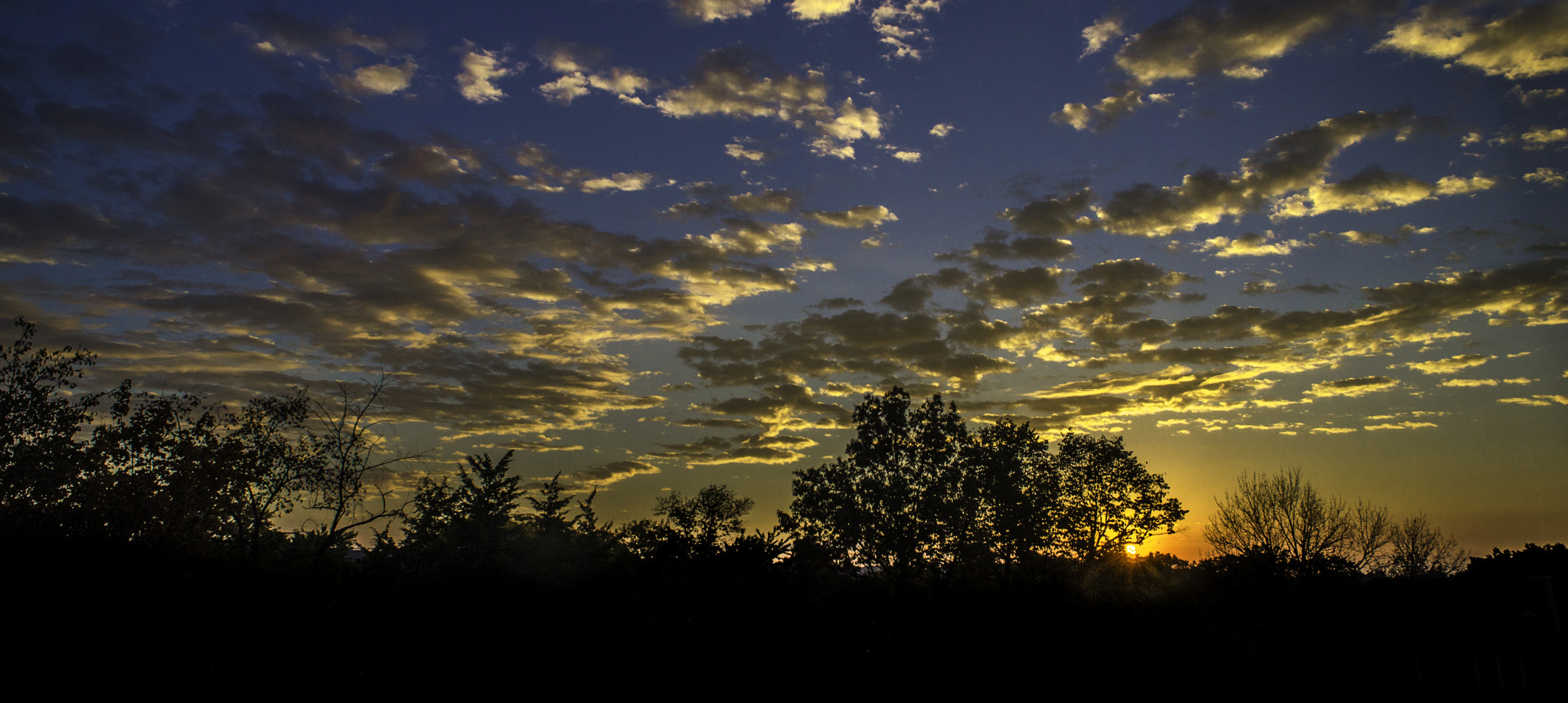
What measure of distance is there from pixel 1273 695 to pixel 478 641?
1791 centimetres

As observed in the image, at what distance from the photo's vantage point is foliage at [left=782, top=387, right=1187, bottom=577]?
162 ft

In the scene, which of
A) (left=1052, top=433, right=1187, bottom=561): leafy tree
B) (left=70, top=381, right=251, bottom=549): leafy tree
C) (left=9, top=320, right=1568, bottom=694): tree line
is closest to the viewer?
(left=9, top=320, right=1568, bottom=694): tree line

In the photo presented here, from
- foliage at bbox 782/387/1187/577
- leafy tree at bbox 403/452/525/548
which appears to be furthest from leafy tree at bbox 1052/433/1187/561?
leafy tree at bbox 403/452/525/548

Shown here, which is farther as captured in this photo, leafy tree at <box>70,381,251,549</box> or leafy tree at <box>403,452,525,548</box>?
leafy tree at <box>403,452,525,548</box>

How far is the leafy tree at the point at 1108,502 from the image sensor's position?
48750 mm

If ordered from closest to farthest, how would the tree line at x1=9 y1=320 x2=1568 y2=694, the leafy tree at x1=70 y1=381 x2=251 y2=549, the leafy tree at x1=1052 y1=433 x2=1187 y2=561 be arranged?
1. the tree line at x1=9 y1=320 x2=1568 y2=694
2. the leafy tree at x1=70 y1=381 x2=251 y2=549
3. the leafy tree at x1=1052 y1=433 x2=1187 y2=561

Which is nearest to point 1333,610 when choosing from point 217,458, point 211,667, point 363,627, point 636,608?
point 636,608

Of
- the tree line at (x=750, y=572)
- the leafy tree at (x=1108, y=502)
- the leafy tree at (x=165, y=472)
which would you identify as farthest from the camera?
the leafy tree at (x=1108, y=502)

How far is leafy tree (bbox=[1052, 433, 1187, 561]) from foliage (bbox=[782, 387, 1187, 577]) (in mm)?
56

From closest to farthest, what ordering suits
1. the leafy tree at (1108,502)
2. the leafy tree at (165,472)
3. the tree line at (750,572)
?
Answer: the tree line at (750,572) → the leafy tree at (165,472) → the leafy tree at (1108,502)

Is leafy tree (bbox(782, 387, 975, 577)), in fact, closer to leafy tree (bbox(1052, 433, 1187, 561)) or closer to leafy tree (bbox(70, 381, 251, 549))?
leafy tree (bbox(1052, 433, 1187, 561))

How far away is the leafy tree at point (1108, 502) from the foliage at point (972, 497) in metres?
0.06

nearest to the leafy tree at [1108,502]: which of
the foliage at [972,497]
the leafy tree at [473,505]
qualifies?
the foliage at [972,497]

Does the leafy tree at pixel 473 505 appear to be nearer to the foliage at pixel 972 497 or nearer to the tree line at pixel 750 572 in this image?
the tree line at pixel 750 572
